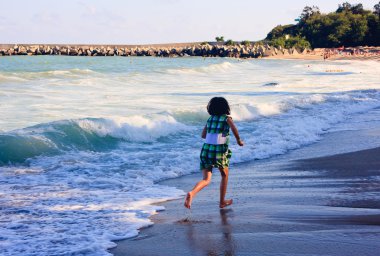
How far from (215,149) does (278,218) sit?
1.07 meters

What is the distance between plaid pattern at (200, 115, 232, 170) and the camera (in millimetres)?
6883

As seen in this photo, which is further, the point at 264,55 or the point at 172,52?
the point at 172,52

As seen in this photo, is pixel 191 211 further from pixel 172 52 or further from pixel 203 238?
pixel 172 52

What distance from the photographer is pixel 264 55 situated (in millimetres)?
77188

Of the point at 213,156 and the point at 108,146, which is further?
the point at 108,146

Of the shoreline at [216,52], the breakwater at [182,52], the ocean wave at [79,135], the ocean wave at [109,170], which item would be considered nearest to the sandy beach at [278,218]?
the ocean wave at [109,170]

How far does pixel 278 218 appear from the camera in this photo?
6.25m

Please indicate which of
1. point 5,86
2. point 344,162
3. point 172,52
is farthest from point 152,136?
point 172,52

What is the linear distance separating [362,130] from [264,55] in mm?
63577

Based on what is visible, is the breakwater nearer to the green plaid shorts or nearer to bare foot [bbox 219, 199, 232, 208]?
bare foot [bbox 219, 199, 232, 208]

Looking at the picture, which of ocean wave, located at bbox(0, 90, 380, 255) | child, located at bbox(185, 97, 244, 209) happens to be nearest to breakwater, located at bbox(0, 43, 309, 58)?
ocean wave, located at bbox(0, 90, 380, 255)

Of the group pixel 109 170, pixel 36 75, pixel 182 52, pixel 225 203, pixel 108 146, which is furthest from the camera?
pixel 182 52

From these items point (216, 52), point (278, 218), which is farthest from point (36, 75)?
point (216, 52)

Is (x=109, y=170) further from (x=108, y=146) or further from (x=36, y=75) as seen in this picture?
(x=36, y=75)
